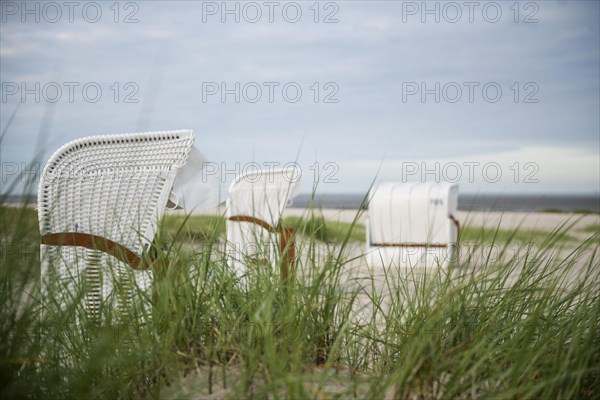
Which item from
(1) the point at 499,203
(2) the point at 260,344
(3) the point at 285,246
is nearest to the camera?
(2) the point at 260,344

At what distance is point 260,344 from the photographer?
77.5 inches

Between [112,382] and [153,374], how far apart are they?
0.12 meters

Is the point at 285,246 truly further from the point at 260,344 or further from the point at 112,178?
the point at 112,178

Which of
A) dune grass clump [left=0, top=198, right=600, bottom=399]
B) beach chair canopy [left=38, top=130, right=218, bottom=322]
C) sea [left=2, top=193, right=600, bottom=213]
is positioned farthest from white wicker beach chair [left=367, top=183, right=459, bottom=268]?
dune grass clump [left=0, top=198, right=600, bottom=399]

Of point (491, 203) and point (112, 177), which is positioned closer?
point (112, 177)

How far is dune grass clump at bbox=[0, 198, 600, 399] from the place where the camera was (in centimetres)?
176

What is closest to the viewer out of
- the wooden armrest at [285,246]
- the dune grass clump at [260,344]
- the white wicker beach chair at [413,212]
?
the dune grass clump at [260,344]

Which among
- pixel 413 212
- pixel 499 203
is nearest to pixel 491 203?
pixel 499 203

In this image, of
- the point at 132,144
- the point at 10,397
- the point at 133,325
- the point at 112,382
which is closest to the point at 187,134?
the point at 132,144

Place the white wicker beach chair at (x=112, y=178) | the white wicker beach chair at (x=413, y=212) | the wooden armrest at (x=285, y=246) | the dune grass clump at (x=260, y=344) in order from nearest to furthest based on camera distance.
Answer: the dune grass clump at (x=260, y=344) → the wooden armrest at (x=285, y=246) → the white wicker beach chair at (x=112, y=178) → the white wicker beach chair at (x=413, y=212)

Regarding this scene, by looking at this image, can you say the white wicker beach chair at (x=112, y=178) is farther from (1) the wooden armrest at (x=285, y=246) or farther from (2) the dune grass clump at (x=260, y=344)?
(2) the dune grass clump at (x=260, y=344)

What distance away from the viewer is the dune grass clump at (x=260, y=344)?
1.76 meters

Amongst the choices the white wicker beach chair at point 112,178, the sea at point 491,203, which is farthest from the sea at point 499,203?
the white wicker beach chair at point 112,178

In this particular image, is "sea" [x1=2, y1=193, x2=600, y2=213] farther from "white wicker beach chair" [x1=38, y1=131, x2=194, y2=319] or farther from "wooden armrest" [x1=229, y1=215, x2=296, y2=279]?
"white wicker beach chair" [x1=38, y1=131, x2=194, y2=319]
